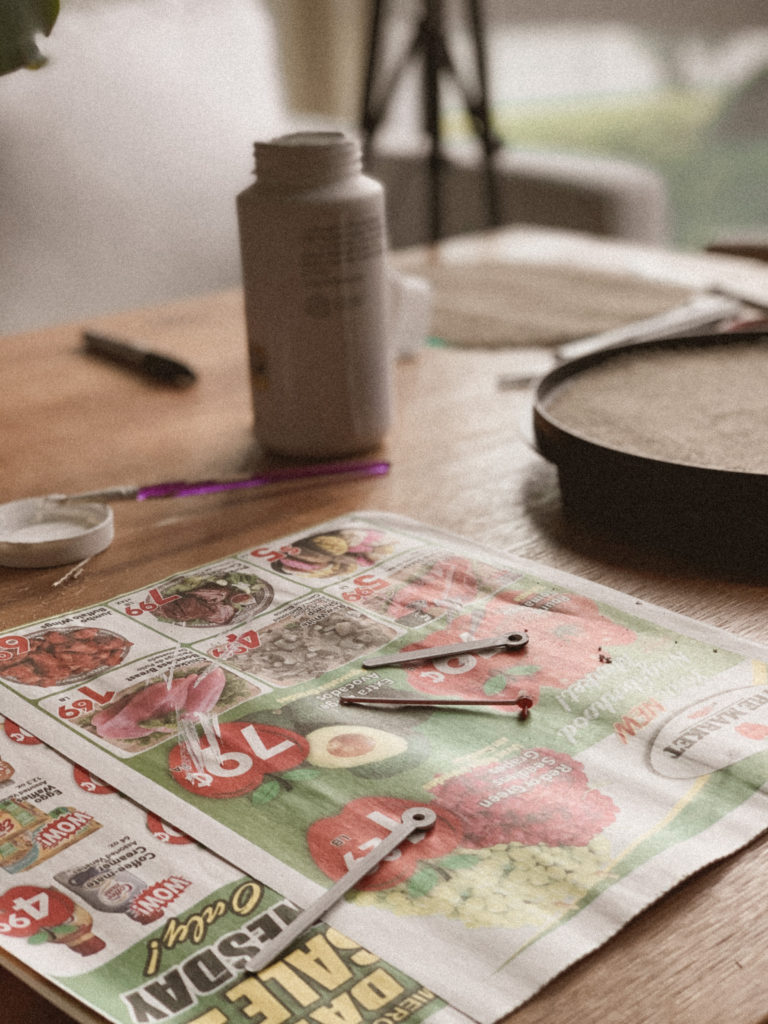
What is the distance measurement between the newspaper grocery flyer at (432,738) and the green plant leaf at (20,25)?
1.09ft

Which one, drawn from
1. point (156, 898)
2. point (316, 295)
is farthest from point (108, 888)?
point (316, 295)

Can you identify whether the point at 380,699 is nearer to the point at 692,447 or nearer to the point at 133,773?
the point at 133,773

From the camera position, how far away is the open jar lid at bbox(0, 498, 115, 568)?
2.20 feet

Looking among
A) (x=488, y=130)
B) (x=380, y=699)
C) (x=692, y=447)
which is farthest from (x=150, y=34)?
(x=380, y=699)

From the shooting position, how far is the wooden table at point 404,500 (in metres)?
0.36

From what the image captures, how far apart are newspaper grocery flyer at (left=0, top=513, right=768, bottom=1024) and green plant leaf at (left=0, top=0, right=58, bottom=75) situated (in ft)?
1.09

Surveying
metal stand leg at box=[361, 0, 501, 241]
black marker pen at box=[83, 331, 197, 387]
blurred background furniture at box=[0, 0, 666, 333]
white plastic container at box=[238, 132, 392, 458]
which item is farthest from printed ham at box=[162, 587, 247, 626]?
metal stand leg at box=[361, 0, 501, 241]

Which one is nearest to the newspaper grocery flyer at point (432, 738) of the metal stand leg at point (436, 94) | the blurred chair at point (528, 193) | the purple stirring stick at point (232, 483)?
the purple stirring stick at point (232, 483)

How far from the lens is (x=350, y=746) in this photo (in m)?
0.48

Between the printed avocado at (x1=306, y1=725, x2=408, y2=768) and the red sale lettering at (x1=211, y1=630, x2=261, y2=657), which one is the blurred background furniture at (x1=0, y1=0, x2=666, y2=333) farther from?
the printed avocado at (x1=306, y1=725, x2=408, y2=768)

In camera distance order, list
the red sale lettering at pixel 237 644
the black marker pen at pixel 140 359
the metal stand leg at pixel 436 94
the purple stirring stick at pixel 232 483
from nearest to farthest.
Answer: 1. the red sale lettering at pixel 237 644
2. the purple stirring stick at pixel 232 483
3. the black marker pen at pixel 140 359
4. the metal stand leg at pixel 436 94

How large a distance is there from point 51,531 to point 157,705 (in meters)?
0.24

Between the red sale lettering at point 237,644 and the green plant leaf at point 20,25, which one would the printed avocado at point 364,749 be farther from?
the green plant leaf at point 20,25

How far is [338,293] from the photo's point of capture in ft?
2.56
